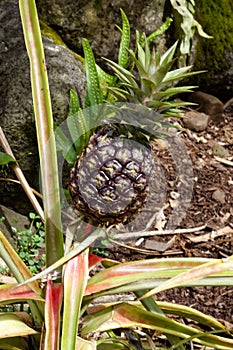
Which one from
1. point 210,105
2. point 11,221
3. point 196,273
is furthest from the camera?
point 210,105

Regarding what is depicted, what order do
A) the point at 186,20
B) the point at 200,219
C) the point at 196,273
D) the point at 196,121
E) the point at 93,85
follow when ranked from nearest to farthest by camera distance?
the point at 196,273
the point at 93,85
the point at 200,219
the point at 186,20
the point at 196,121

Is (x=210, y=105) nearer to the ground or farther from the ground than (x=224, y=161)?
farther from the ground

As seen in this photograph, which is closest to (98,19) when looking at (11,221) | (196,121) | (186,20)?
(186,20)

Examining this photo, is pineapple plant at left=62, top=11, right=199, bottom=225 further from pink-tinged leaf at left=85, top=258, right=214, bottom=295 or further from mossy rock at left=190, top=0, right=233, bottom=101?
mossy rock at left=190, top=0, right=233, bottom=101

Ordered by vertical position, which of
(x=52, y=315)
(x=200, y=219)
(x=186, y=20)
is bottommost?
(x=200, y=219)

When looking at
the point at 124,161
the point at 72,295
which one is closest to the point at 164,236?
the point at 124,161

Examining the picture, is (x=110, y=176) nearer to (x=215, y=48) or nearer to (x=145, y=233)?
(x=145, y=233)

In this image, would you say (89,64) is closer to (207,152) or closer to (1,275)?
(1,275)
